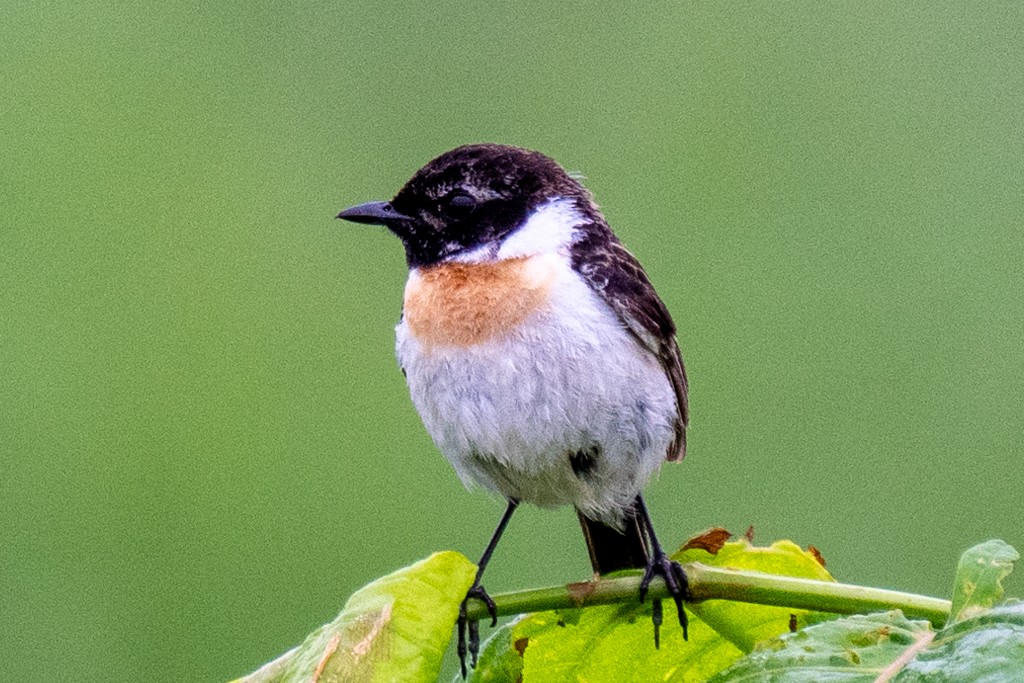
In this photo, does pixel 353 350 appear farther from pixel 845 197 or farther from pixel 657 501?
pixel 845 197

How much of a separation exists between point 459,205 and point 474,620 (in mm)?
1589

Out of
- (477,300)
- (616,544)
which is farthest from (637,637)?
(616,544)

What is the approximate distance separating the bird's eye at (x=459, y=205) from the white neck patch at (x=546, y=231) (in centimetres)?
14

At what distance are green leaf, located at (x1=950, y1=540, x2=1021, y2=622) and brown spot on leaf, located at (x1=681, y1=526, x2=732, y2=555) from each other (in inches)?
26.6

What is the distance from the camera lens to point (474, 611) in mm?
2826

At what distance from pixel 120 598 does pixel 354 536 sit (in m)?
1.03

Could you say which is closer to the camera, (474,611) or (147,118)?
(474,611)

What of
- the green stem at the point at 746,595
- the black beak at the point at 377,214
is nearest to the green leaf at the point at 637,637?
the green stem at the point at 746,595

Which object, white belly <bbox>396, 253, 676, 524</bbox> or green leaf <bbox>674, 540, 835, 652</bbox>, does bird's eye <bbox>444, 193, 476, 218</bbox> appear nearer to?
white belly <bbox>396, 253, 676, 524</bbox>

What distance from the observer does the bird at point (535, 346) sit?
381 centimetres

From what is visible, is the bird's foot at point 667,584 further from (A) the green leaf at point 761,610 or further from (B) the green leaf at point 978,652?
(B) the green leaf at point 978,652

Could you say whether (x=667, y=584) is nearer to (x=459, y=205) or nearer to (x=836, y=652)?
(x=836, y=652)

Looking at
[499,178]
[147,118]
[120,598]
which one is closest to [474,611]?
[499,178]

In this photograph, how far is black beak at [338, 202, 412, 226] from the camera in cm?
425
